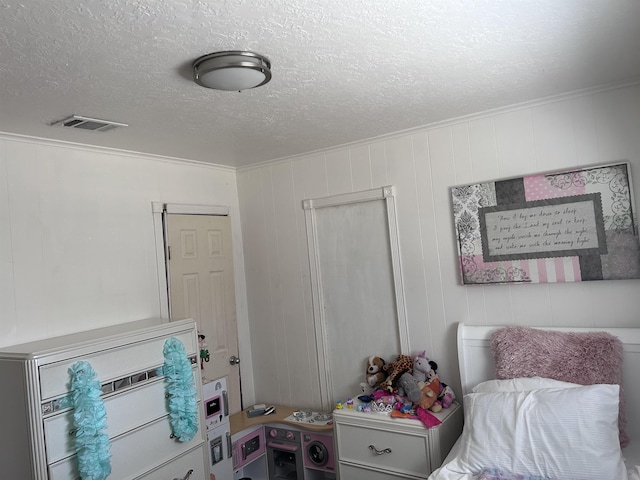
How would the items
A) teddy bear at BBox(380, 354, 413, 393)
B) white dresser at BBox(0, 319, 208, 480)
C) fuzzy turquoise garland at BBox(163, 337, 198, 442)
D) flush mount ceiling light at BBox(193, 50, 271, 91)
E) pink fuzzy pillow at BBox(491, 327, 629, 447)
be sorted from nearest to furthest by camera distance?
flush mount ceiling light at BBox(193, 50, 271, 91) < white dresser at BBox(0, 319, 208, 480) < pink fuzzy pillow at BBox(491, 327, 629, 447) < fuzzy turquoise garland at BBox(163, 337, 198, 442) < teddy bear at BBox(380, 354, 413, 393)

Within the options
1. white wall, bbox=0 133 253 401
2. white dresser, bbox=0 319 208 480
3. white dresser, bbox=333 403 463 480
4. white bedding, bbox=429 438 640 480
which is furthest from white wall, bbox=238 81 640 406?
white dresser, bbox=0 319 208 480

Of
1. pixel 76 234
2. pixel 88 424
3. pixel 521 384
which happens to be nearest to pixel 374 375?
pixel 521 384

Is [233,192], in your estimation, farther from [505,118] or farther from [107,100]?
[505,118]

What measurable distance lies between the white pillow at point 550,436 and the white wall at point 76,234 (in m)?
2.21

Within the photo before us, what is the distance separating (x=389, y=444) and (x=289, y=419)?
3.08 ft

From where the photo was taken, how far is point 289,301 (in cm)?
388

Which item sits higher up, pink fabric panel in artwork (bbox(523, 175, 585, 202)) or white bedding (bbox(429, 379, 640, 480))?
pink fabric panel in artwork (bbox(523, 175, 585, 202))

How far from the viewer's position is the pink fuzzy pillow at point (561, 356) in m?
2.48

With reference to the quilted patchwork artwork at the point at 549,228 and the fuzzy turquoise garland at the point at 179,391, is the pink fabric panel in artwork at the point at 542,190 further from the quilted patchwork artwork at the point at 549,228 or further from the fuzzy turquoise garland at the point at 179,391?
the fuzzy turquoise garland at the point at 179,391

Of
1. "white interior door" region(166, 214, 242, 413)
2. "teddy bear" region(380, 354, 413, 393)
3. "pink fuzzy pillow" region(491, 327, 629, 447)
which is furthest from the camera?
"white interior door" region(166, 214, 242, 413)

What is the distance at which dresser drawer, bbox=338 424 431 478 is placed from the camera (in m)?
2.80

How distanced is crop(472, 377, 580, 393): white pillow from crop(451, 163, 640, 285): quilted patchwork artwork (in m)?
0.60

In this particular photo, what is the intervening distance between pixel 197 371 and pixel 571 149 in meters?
2.53

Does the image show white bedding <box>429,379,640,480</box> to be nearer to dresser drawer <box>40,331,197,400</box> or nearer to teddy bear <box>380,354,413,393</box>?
teddy bear <box>380,354,413,393</box>
